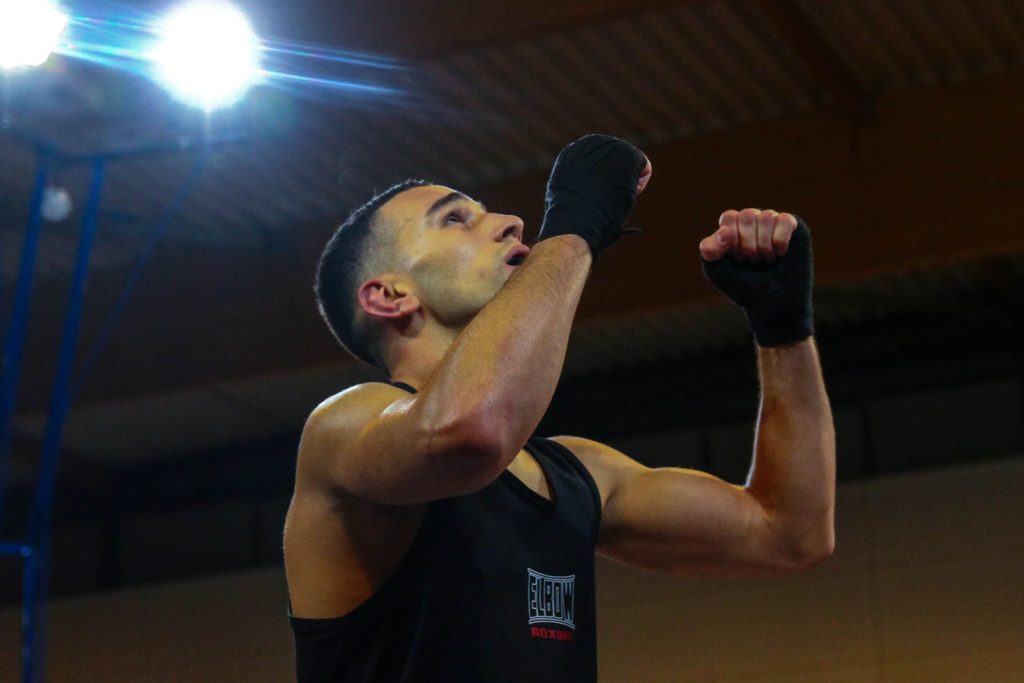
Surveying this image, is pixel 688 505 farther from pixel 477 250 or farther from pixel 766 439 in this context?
pixel 477 250

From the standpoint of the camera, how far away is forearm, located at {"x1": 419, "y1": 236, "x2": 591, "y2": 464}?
1675 millimetres

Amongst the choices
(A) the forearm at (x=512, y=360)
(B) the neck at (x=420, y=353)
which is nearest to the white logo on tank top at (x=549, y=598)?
(A) the forearm at (x=512, y=360)

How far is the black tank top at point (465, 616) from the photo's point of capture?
1.80 meters

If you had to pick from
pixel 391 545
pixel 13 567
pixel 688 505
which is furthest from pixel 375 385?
pixel 13 567

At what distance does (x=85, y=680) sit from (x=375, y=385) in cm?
717

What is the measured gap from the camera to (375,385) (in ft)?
6.29

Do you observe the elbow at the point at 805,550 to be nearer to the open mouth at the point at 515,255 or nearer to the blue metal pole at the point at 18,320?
the open mouth at the point at 515,255

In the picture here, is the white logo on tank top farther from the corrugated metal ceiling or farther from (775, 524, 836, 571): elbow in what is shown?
the corrugated metal ceiling

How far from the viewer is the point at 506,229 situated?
2188mm

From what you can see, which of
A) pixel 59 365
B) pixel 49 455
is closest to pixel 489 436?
pixel 49 455

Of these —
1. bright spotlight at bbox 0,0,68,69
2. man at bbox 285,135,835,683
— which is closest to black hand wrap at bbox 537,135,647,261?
man at bbox 285,135,835,683

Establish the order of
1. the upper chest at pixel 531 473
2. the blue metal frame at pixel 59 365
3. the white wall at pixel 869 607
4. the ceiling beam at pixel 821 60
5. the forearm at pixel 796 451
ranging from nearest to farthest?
the upper chest at pixel 531 473 < the forearm at pixel 796 451 < the blue metal frame at pixel 59 365 < the ceiling beam at pixel 821 60 < the white wall at pixel 869 607

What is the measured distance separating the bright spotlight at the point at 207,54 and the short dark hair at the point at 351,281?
2.13 meters

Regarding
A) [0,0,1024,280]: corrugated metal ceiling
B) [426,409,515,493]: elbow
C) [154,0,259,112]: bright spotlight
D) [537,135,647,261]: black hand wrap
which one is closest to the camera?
[426,409,515,493]: elbow
